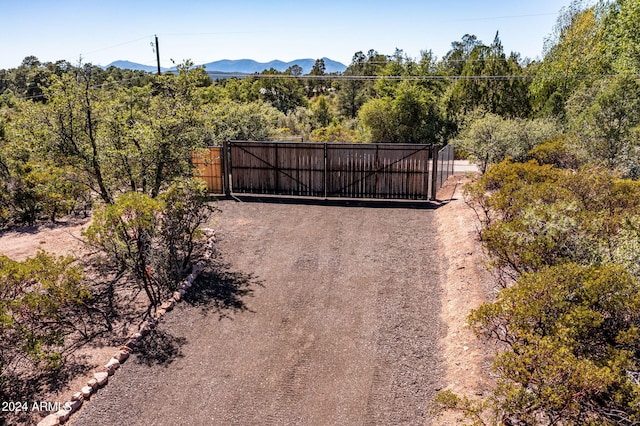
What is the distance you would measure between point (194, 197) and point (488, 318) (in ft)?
20.7

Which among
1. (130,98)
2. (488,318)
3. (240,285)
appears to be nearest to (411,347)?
(488,318)

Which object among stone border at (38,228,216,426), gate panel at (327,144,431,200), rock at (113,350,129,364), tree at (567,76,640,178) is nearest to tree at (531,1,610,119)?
tree at (567,76,640,178)

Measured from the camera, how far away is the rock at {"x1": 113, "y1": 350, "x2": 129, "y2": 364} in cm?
619

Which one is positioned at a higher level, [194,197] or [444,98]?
[444,98]

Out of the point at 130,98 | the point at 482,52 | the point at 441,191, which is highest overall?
the point at 482,52

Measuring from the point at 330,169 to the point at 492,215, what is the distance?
6.11 metres

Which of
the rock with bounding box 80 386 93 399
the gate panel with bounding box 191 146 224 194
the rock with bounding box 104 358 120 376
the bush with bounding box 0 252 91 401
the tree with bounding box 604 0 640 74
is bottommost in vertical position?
the rock with bounding box 80 386 93 399

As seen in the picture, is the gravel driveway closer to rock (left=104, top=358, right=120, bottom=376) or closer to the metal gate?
rock (left=104, top=358, right=120, bottom=376)

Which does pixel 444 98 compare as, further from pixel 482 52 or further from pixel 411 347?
pixel 411 347

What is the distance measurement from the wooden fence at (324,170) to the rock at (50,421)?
10.0 meters

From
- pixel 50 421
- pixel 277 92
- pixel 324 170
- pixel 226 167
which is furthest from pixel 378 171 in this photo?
pixel 277 92

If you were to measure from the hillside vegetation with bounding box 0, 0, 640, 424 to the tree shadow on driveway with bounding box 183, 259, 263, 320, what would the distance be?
0.61m

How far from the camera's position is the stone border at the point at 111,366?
17.0 feet

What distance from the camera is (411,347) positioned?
6527 mm
